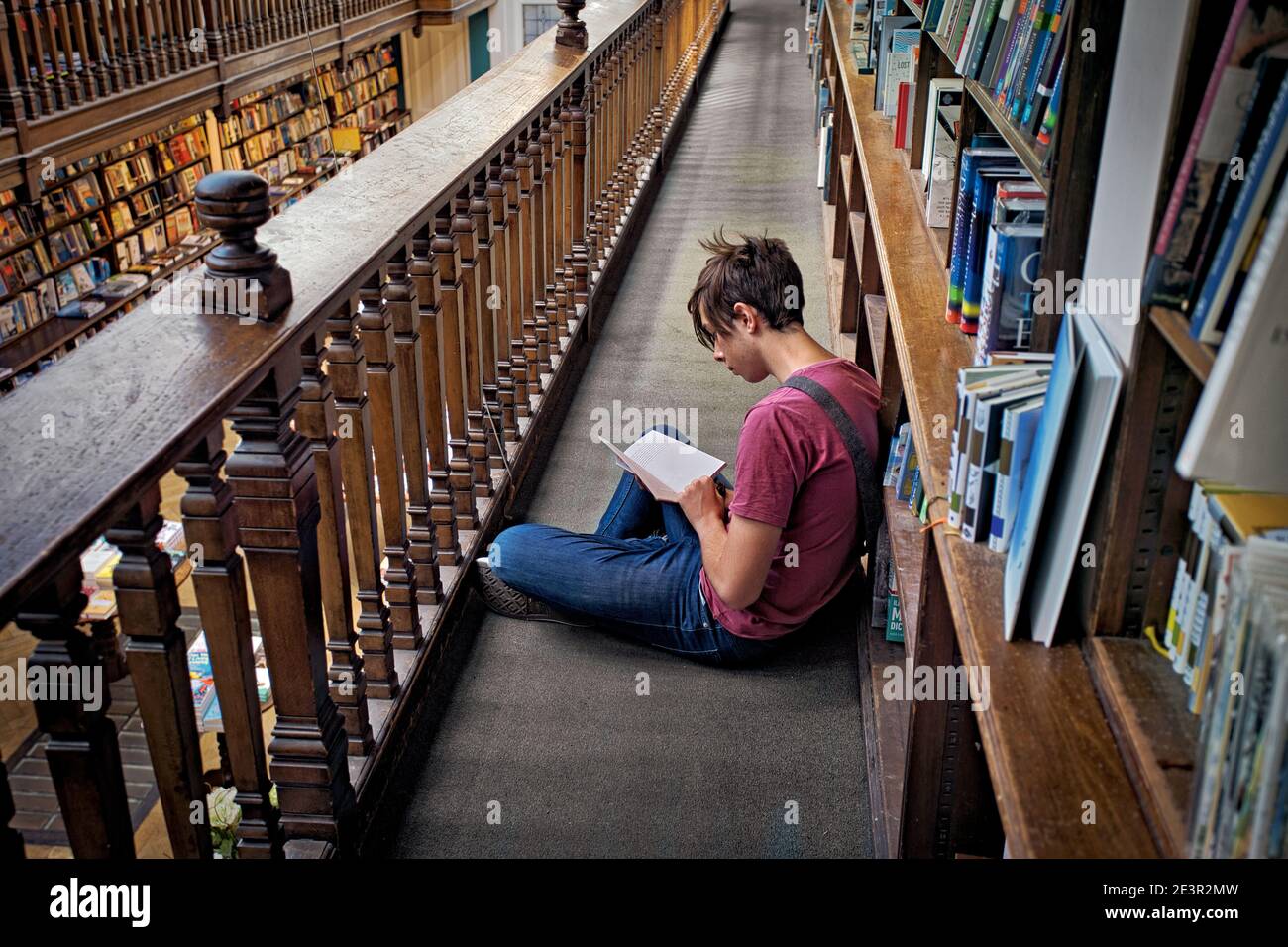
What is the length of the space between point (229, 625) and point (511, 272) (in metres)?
1.86

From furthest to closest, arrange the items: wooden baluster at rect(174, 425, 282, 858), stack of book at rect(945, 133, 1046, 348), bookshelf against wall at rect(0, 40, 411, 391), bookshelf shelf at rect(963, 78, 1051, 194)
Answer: bookshelf against wall at rect(0, 40, 411, 391) < stack of book at rect(945, 133, 1046, 348) < bookshelf shelf at rect(963, 78, 1051, 194) < wooden baluster at rect(174, 425, 282, 858)

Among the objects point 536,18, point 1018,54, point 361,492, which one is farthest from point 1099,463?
point 536,18

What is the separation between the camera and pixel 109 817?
3.85 ft

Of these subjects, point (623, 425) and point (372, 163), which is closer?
point (372, 163)

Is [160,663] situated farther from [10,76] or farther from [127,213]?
[127,213]

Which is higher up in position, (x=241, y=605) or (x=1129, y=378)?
(x=1129, y=378)

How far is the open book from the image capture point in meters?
2.59

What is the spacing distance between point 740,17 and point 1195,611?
13852 millimetres

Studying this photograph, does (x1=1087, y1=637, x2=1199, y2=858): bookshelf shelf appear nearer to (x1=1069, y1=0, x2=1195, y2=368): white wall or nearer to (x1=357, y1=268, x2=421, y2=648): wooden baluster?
(x1=1069, y1=0, x2=1195, y2=368): white wall

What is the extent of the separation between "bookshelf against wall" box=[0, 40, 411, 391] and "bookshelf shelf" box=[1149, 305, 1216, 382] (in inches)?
285

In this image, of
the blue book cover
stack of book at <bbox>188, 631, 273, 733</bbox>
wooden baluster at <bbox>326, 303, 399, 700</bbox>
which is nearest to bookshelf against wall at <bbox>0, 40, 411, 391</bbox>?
stack of book at <bbox>188, 631, 273, 733</bbox>

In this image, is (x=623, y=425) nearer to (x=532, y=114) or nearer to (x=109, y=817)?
(x=532, y=114)
